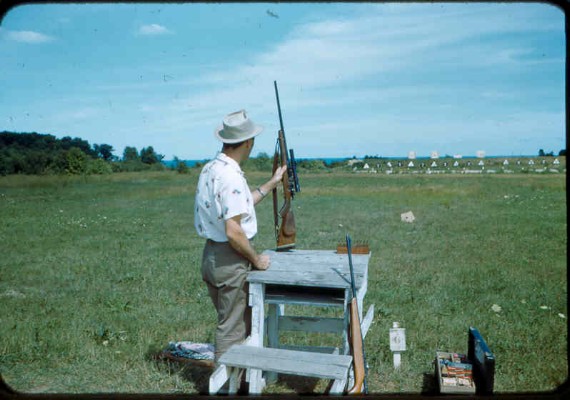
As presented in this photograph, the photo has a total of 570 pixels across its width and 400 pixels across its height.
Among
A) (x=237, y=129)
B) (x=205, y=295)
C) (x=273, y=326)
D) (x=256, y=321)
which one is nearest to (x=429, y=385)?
(x=273, y=326)

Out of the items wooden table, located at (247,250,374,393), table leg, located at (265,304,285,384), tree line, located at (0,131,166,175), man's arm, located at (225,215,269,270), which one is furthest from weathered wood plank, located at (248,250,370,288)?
tree line, located at (0,131,166,175)

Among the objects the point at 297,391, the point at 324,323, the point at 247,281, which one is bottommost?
the point at 297,391

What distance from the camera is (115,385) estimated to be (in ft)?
16.4

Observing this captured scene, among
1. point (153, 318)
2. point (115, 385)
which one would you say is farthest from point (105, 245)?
point (115, 385)

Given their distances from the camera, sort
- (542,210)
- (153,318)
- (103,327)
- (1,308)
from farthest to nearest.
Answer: (542,210), (1,308), (153,318), (103,327)

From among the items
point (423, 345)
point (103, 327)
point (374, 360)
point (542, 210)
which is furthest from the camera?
point (542, 210)

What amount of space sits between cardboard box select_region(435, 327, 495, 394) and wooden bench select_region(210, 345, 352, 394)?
114cm

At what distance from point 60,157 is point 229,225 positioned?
121ft

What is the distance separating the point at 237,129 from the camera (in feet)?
14.0

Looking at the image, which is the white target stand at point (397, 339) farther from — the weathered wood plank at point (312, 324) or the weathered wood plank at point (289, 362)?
the weathered wood plank at point (289, 362)

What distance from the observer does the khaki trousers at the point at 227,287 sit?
4.25m

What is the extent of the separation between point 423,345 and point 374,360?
0.74 metres

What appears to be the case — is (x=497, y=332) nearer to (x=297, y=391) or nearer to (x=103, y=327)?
(x=297, y=391)

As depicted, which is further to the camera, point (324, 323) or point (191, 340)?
point (191, 340)
